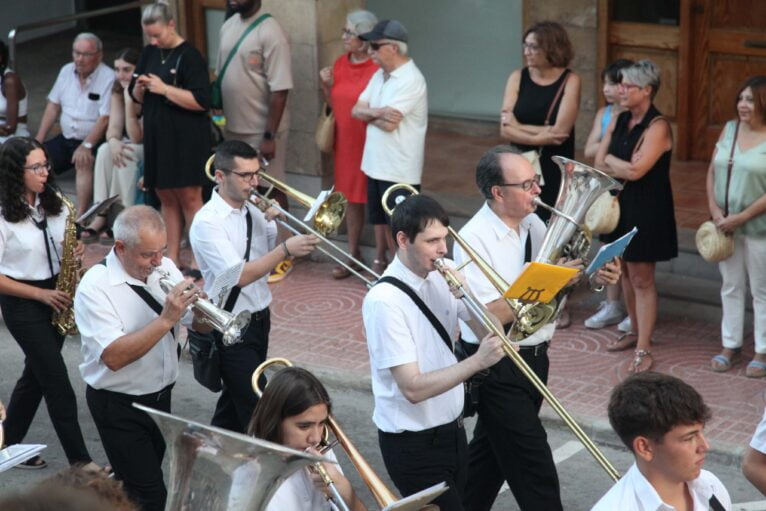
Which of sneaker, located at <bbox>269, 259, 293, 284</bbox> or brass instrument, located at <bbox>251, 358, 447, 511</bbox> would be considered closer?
brass instrument, located at <bbox>251, 358, 447, 511</bbox>

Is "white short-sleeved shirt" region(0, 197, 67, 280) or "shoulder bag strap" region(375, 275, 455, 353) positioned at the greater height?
"shoulder bag strap" region(375, 275, 455, 353)

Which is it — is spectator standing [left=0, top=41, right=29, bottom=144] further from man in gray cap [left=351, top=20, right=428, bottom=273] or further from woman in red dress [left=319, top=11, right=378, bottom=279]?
man in gray cap [left=351, top=20, right=428, bottom=273]

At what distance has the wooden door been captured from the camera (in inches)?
432

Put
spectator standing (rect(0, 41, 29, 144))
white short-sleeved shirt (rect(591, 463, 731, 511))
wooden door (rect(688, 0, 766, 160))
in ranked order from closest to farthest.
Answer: white short-sleeved shirt (rect(591, 463, 731, 511)) < wooden door (rect(688, 0, 766, 160)) < spectator standing (rect(0, 41, 29, 144))

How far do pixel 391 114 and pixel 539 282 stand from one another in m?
4.31

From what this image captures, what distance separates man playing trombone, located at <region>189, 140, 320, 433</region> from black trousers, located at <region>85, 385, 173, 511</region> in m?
0.70

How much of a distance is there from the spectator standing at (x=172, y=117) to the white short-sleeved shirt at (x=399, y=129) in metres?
1.34

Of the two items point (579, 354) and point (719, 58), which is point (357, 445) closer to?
point (579, 354)

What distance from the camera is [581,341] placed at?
9133 mm

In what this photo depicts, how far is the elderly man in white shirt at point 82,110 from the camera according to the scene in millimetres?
11500

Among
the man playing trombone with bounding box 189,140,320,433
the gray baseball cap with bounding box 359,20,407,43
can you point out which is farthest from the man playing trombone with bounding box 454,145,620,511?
the gray baseball cap with bounding box 359,20,407,43

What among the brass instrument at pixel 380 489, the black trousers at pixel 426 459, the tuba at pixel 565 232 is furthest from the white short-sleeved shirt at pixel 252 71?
the brass instrument at pixel 380 489

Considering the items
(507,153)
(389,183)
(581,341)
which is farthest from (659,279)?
(507,153)

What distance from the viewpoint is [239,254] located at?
7.05 metres
